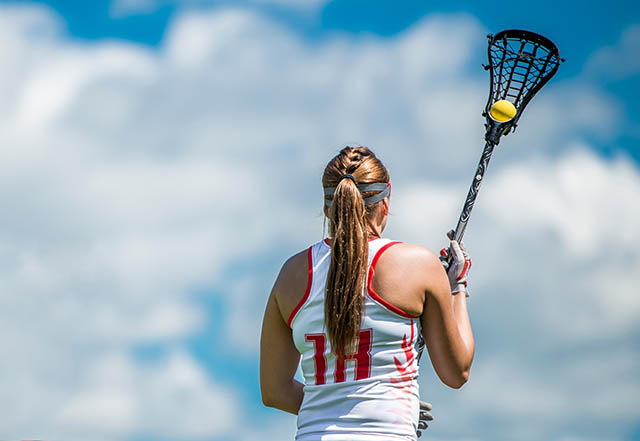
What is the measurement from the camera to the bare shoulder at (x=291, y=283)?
4461 millimetres

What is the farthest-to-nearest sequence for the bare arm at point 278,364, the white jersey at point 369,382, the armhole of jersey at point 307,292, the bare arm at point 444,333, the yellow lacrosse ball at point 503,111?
the yellow lacrosse ball at point 503,111 < the bare arm at point 278,364 < the armhole of jersey at point 307,292 < the bare arm at point 444,333 < the white jersey at point 369,382

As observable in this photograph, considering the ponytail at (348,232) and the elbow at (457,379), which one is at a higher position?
the ponytail at (348,232)

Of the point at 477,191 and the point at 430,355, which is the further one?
the point at 477,191

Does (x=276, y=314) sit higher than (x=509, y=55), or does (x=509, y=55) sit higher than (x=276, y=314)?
(x=509, y=55)

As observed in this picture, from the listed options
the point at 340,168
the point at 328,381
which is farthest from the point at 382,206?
the point at 328,381

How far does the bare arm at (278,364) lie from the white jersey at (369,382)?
1.49 ft

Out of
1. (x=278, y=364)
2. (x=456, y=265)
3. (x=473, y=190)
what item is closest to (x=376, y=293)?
(x=278, y=364)

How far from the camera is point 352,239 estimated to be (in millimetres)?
4309

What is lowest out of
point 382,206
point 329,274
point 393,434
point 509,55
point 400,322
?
point 393,434

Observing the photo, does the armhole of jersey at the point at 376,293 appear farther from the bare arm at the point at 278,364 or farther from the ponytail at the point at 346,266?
the bare arm at the point at 278,364

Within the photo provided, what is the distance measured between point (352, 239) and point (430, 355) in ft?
2.53

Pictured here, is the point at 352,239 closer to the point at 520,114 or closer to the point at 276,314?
the point at 276,314

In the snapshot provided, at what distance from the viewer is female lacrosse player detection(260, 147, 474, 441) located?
4.16 meters

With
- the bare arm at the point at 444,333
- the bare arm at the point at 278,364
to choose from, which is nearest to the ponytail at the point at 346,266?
the bare arm at the point at 444,333
